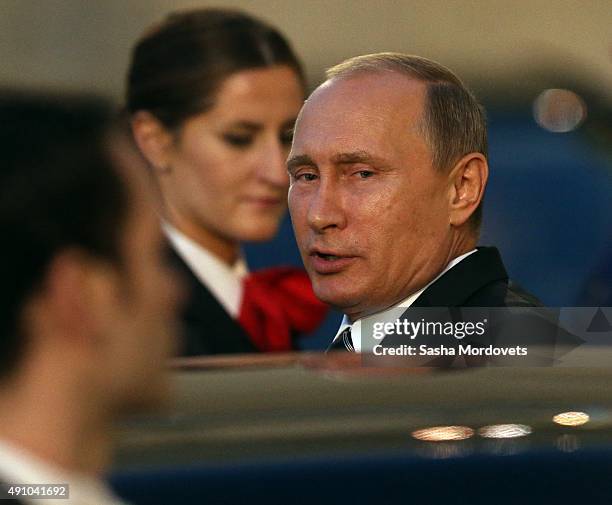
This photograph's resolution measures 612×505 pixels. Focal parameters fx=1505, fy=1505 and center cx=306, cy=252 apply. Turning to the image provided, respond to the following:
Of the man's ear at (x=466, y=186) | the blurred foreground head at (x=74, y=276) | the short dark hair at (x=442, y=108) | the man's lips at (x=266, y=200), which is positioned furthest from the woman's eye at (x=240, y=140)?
the blurred foreground head at (x=74, y=276)

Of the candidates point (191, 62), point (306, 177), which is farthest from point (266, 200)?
point (306, 177)

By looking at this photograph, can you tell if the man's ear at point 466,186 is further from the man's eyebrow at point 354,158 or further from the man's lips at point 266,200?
the man's lips at point 266,200

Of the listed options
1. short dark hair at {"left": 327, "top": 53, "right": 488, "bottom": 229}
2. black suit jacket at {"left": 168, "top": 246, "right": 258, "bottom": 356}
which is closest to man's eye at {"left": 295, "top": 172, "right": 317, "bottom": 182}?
short dark hair at {"left": 327, "top": 53, "right": 488, "bottom": 229}

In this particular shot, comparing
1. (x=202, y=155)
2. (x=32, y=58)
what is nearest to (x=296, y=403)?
(x=202, y=155)

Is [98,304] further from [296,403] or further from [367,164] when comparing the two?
[367,164]

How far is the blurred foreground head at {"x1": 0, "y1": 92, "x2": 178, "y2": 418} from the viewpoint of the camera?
1.39 meters

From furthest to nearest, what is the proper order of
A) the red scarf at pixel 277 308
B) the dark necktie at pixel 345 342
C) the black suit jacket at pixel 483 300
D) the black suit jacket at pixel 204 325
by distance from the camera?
the red scarf at pixel 277 308, the black suit jacket at pixel 204 325, the dark necktie at pixel 345 342, the black suit jacket at pixel 483 300

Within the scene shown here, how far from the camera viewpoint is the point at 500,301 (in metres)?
1.91

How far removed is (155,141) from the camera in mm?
3029

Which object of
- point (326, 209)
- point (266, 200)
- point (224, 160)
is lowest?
point (326, 209)

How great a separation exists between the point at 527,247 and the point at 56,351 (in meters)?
2.63

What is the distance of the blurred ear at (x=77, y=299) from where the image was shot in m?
1.38

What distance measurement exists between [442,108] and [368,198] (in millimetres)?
159

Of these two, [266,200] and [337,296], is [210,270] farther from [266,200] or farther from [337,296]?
[337,296]
